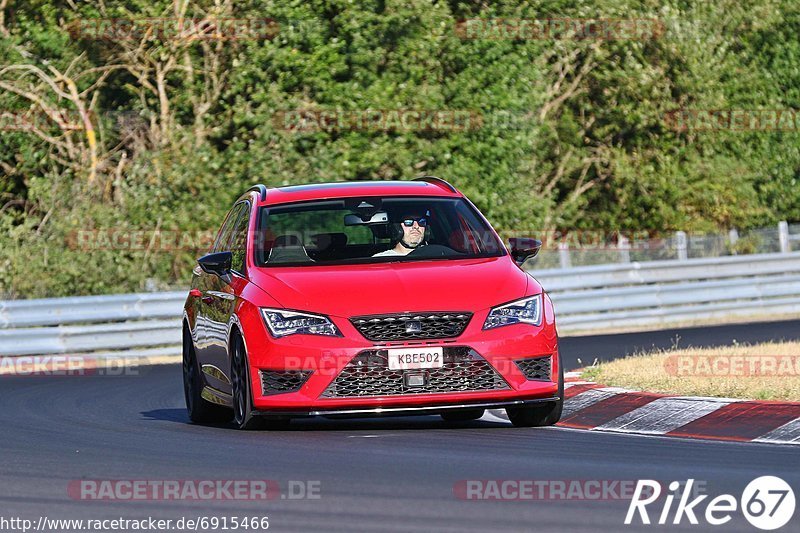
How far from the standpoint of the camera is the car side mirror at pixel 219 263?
1161 cm

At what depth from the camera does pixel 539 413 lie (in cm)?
1102

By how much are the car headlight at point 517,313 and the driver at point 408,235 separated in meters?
1.14

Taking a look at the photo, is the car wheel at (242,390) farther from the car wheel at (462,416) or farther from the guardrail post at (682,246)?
the guardrail post at (682,246)

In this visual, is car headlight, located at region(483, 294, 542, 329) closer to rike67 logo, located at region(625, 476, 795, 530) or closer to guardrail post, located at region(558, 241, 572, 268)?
rike67 logo, located at region(625, 476, 795, 530)

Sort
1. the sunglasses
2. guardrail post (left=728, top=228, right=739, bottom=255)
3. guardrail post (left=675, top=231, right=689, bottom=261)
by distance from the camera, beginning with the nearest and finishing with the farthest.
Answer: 1. the sunglasses
2. guardrail post (left=675, top=231, right=689, bottom=261)
3. guardrail post (left=728, top=228, right=739, bottom=255)

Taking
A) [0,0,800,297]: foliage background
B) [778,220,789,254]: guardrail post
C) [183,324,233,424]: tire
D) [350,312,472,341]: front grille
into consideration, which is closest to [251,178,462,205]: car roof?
[183,324,233,424]: tire

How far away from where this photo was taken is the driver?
11570 millimetres

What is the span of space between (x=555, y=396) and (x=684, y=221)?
26.0 meters

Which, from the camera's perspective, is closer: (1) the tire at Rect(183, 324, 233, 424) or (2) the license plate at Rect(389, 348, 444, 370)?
(2) the license plate at Rect(389, 348, 444, 370)

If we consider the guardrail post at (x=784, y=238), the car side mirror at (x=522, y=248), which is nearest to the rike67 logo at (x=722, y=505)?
the car side mirror at (x=522, y=248)

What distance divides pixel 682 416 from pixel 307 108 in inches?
722

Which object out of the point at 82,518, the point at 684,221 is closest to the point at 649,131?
the point at 684,221

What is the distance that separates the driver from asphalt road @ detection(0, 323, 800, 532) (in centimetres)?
115

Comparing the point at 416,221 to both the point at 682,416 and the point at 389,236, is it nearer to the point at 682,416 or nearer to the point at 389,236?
the point at 389,236
